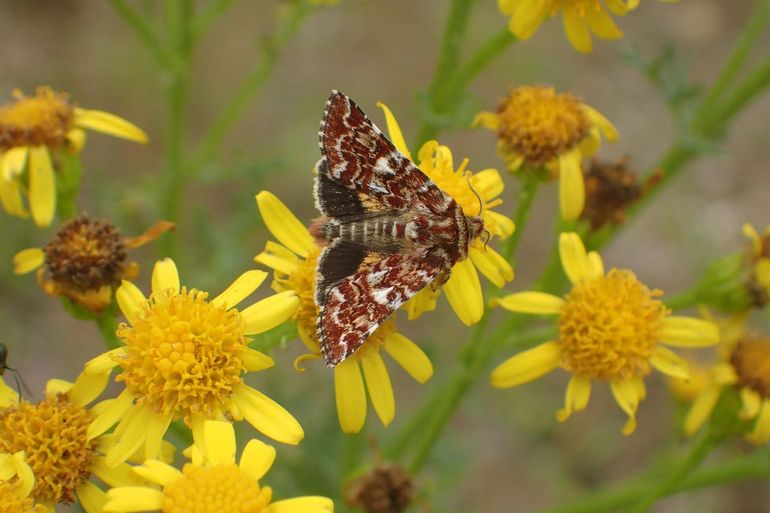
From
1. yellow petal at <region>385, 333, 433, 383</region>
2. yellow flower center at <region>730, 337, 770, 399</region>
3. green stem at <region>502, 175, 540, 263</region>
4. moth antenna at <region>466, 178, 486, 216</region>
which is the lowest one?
yellow flower center at <region>730, 337, 770, 399</region>

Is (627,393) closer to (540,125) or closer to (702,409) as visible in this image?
(702,409)

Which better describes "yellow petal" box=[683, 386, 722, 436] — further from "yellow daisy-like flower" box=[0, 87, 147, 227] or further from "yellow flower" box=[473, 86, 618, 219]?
"yellow daisy-like flower" box=[0, 87, 147, 227]

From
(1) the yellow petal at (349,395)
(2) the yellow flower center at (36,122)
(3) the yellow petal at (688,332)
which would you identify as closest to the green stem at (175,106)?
(2) the yellow flower center at (36,122)

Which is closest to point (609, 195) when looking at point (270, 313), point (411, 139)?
point (270, 313)

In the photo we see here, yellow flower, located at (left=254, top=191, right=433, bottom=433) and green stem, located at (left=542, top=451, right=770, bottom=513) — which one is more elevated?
yellow flower, located at (left=254, top=191, right=433, bottom=433)

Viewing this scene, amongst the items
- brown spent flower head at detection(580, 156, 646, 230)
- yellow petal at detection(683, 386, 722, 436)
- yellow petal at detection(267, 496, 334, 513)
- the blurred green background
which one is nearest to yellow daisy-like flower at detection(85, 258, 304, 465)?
yellow petal at detection(267, 496, 334, 513)

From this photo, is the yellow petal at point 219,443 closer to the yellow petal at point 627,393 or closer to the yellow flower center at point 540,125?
the yellow petal at point 627,393

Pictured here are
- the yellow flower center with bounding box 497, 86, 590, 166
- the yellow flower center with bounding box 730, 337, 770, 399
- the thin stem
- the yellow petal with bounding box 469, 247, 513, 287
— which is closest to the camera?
the yellow petal with bounding box 469, 247, 513, 287
